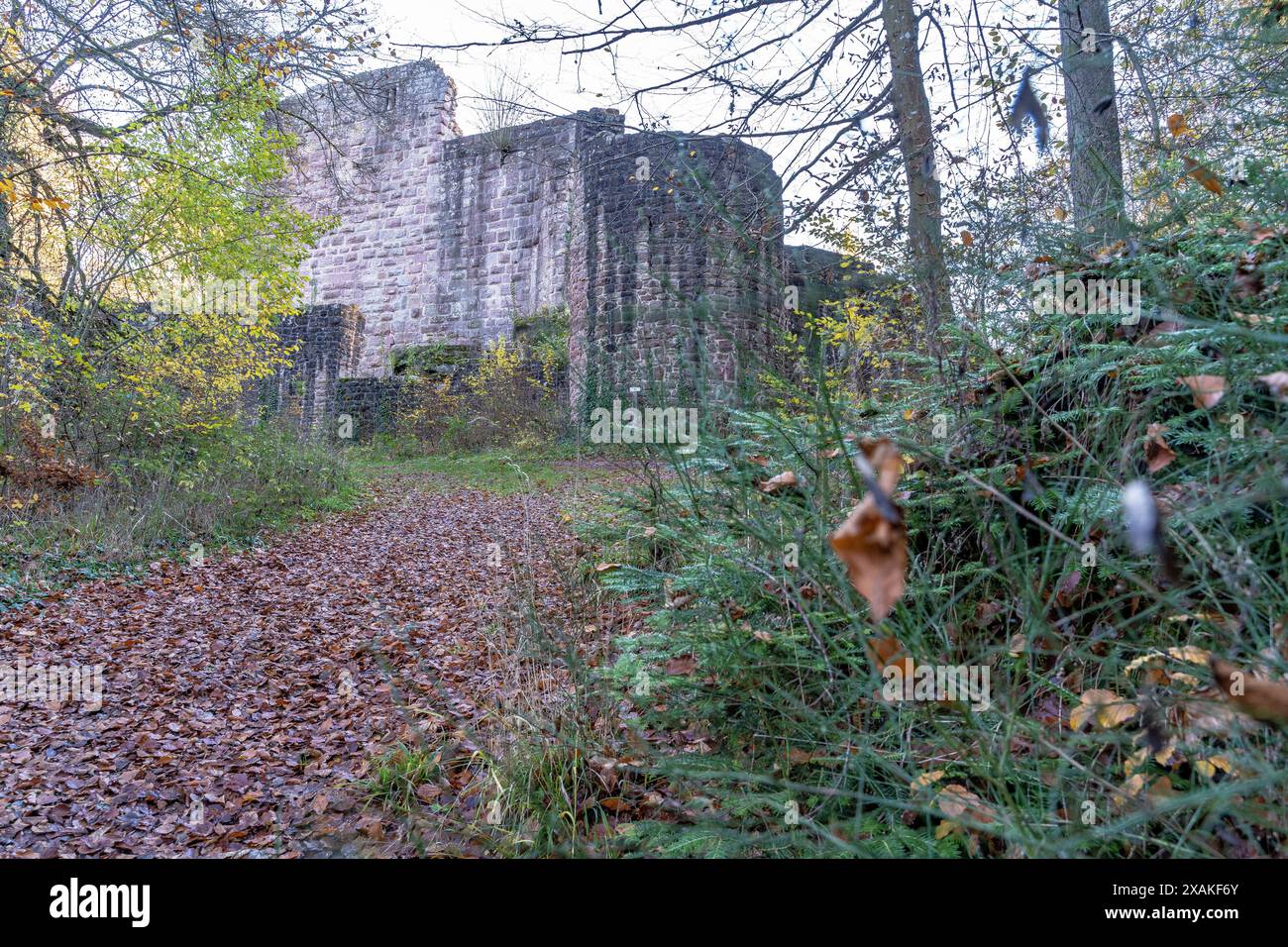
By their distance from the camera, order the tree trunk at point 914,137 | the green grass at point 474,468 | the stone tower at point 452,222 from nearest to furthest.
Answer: the tree trunk at point 914,137, the green grass at point 474,468, the stone tower at point 452,222

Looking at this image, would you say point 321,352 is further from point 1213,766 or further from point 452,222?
point 1213,766

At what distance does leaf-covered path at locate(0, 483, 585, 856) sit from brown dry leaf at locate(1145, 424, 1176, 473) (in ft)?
5.89

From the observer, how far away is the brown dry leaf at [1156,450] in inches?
67.9

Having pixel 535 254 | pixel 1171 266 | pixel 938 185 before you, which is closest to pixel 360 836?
pixel 1171 266

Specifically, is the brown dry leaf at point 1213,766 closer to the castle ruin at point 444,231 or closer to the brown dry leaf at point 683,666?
the brown dry leaf at point 683,666

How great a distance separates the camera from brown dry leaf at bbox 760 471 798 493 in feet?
7.41

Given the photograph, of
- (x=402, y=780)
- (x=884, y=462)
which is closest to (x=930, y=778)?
(x=884, y=462)

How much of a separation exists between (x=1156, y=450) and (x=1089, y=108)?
413cm

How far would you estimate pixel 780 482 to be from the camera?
2.35m

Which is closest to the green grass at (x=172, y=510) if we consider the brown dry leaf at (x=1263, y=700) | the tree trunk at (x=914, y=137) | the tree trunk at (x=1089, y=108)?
the tree trunk at (x=914, y=137)

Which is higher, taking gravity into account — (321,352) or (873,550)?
(321,352)

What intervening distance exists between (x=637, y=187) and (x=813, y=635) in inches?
491

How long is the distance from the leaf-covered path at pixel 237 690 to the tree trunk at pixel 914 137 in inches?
114
